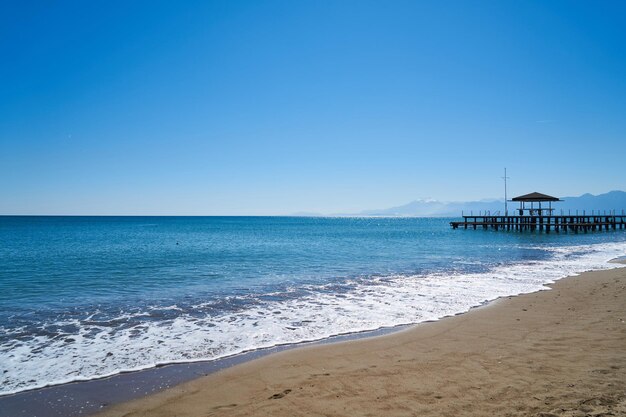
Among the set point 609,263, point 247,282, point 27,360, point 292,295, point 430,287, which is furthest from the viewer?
point 609,263

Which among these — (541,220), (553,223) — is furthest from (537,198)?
(553,223)

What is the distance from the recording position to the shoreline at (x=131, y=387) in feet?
17.9

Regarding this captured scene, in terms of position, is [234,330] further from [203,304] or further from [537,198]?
[537,198]

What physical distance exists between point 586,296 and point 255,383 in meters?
11.6

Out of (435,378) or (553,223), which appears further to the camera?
(553,223)

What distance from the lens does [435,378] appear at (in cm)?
592

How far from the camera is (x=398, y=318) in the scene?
1038cm

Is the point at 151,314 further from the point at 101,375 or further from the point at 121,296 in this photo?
the point at 101,375

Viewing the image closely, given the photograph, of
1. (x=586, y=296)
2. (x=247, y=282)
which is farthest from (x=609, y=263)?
(x=247, y=282)

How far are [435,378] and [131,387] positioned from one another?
4816mm

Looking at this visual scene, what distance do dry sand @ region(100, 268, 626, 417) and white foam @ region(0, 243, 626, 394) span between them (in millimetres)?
1276

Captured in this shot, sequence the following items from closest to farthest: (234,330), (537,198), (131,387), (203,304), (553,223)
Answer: (131,387)
(234,330)
(203,304)
(537,198)
(553,223)

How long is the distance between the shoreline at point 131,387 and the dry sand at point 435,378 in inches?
4.0

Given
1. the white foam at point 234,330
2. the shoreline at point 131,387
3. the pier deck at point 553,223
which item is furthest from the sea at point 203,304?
the pier deck at point 553,223
